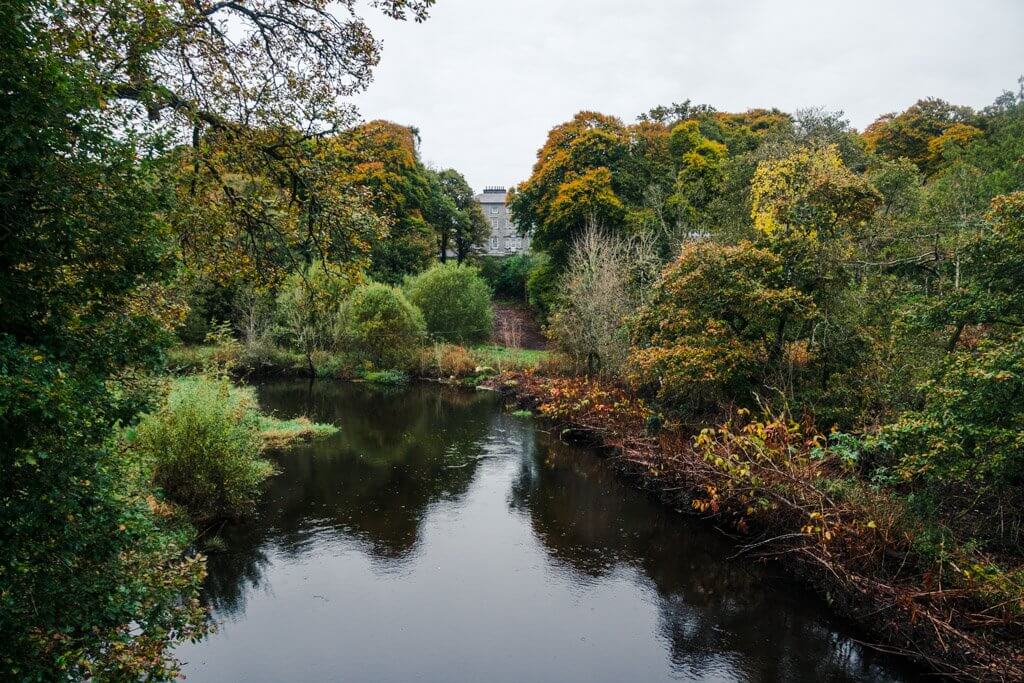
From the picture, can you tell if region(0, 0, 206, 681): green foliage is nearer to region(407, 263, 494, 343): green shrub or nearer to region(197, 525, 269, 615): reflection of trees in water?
region(197, 525, 269, 615): reflection of trees in water

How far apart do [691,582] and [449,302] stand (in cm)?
2605

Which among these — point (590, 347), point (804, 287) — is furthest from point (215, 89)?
point (590, 347)

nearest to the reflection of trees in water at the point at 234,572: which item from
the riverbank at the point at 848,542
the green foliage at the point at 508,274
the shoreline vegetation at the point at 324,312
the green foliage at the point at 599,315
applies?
the shoreline vegetation at the point at 324,312

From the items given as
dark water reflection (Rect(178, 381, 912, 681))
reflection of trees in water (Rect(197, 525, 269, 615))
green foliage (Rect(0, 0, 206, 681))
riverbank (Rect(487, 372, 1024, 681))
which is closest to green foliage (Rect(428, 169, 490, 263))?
dark water reflection (Rect(178, 381, 912, 681))

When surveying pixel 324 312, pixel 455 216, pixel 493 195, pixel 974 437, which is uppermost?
pixel 493 195

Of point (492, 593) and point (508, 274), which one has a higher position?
point (508, 274)

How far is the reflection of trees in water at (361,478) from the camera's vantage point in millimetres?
11133

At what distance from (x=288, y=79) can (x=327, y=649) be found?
7.88 metres

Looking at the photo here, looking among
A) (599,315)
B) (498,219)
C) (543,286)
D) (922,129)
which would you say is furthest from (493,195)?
(599,315)

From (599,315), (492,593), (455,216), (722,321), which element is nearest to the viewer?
(492,593)

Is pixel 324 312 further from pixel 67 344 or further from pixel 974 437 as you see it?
pixel 974 437

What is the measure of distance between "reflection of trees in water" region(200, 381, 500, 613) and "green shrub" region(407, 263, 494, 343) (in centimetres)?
849

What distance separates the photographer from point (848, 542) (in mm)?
9047

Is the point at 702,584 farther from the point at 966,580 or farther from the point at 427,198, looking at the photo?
the point at 427,198
